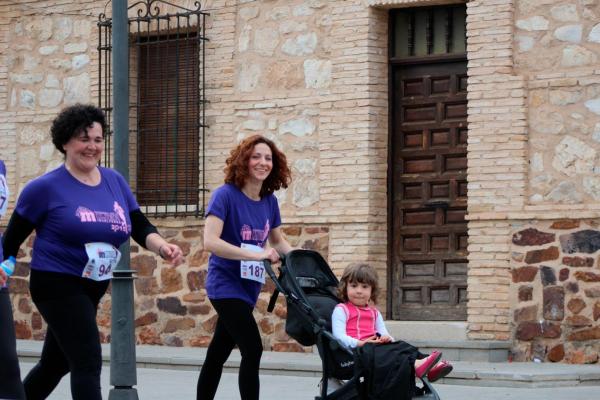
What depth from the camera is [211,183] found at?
17.9 m

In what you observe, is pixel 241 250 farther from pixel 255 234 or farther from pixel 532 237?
pixel 532 237

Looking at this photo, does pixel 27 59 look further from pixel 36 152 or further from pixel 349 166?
pixel 349 166

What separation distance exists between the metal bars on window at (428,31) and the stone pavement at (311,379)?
345 centimetres

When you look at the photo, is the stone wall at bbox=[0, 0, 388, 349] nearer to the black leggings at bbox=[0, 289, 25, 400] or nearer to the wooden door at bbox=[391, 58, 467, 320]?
the wooden door at bbox=[391, 58, 467, 320]

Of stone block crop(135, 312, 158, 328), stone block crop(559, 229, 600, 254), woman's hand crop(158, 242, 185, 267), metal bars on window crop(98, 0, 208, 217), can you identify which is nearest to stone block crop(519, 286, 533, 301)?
stone block crop(559, 229, 600, 254)

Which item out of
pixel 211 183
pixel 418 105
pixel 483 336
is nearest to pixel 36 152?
pixel 211 183

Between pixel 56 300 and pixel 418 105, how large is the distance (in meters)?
9.34

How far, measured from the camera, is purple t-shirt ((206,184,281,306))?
9336 millimetres

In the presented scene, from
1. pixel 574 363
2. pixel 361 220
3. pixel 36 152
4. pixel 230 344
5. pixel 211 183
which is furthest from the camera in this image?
pixel 36 152

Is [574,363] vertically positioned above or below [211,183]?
below

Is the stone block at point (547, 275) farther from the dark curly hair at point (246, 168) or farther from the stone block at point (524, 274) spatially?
the dark curly hair at point (246, 168)

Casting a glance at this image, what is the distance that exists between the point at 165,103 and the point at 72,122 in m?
10.2

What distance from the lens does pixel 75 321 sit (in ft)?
26.1

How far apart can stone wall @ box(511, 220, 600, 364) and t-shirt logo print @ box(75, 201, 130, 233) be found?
301 inches
